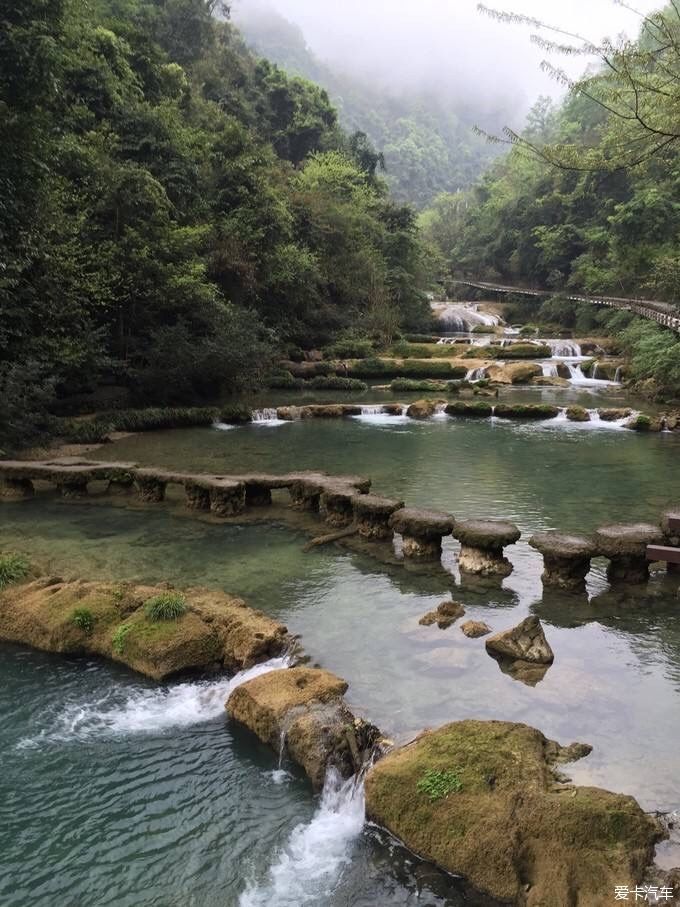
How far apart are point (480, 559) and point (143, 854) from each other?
571 cm

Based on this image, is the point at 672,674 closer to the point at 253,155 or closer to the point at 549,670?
the point at 549,670

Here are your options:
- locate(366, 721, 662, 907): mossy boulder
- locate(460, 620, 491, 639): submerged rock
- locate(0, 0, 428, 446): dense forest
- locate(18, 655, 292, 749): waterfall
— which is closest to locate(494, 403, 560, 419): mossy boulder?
locate(0, 0, 428, 446): dense forest

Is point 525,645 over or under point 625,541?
under

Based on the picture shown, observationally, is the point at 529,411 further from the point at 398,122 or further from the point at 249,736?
the point at 398,122

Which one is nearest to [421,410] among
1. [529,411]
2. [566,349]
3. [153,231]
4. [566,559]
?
[529,411]

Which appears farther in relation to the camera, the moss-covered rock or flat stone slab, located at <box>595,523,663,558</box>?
flat stone slab, located at <box>595,523,663,558</box>

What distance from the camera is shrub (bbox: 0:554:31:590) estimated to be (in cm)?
833

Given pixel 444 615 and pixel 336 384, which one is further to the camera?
pixel 336 384

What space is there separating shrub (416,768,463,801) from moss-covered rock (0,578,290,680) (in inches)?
103

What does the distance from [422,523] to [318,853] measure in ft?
17.6

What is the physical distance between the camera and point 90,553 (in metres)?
9.84

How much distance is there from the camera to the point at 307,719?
207 inches

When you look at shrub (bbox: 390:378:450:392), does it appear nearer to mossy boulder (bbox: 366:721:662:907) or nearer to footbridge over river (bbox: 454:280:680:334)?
footbridge over river (bbox: 454:280:680:334)

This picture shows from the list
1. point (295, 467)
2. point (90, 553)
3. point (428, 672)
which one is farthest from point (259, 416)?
point (428, 672)
